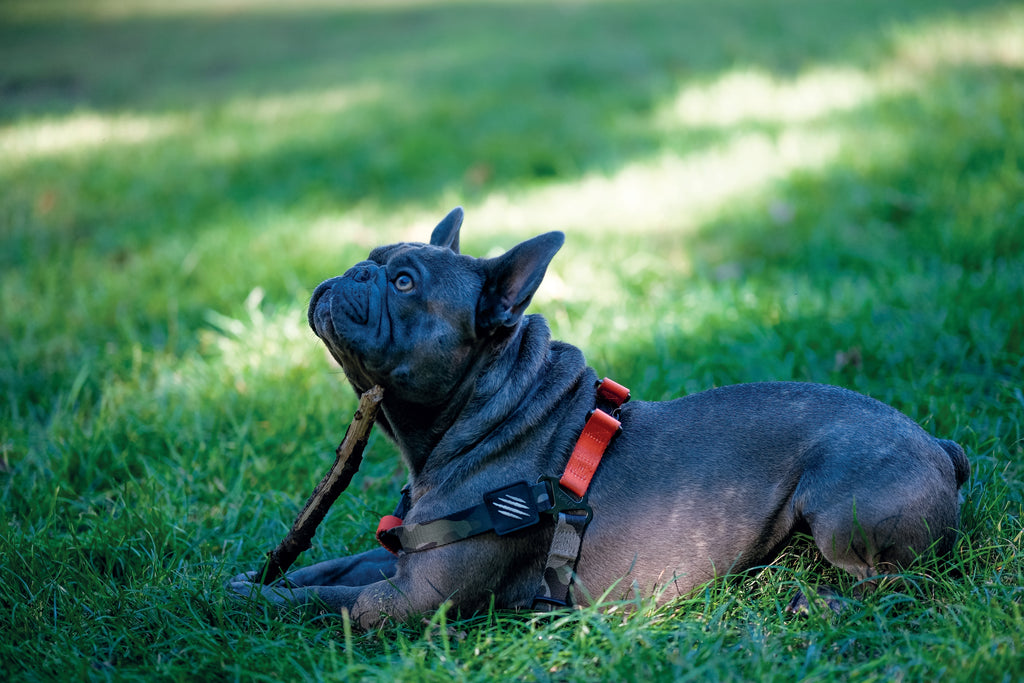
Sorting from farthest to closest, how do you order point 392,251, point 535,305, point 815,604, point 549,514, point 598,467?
point 535,305 → point 392,251 → point 598,467 → point 549,514 → point 815,604

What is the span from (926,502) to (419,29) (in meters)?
14.4

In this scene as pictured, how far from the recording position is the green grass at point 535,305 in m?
2.57

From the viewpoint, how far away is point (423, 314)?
9.26 ft

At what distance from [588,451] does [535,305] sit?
2478 millimetres

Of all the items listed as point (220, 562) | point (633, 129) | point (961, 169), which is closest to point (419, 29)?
point (633, 129)

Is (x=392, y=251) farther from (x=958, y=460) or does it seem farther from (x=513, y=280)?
(x=958, y=460)

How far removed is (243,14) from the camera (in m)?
16.8

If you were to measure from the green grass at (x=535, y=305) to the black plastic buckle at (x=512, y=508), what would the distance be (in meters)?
0.30

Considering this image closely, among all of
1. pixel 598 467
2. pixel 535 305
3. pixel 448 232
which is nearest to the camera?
pixel 598 467

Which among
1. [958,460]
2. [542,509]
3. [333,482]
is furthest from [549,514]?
[958,460]

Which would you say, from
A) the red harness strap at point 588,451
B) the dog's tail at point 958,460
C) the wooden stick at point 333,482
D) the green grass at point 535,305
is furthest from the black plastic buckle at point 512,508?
the dog's tail at point 958,460

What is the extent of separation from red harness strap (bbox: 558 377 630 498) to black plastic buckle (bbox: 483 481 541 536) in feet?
0.42

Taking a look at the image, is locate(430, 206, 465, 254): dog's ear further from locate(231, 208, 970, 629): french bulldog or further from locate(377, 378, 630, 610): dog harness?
locate(377, 378, 630, 610): dog harness

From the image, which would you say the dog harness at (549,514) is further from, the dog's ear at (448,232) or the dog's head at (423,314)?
the dog's ear at (448,232)
